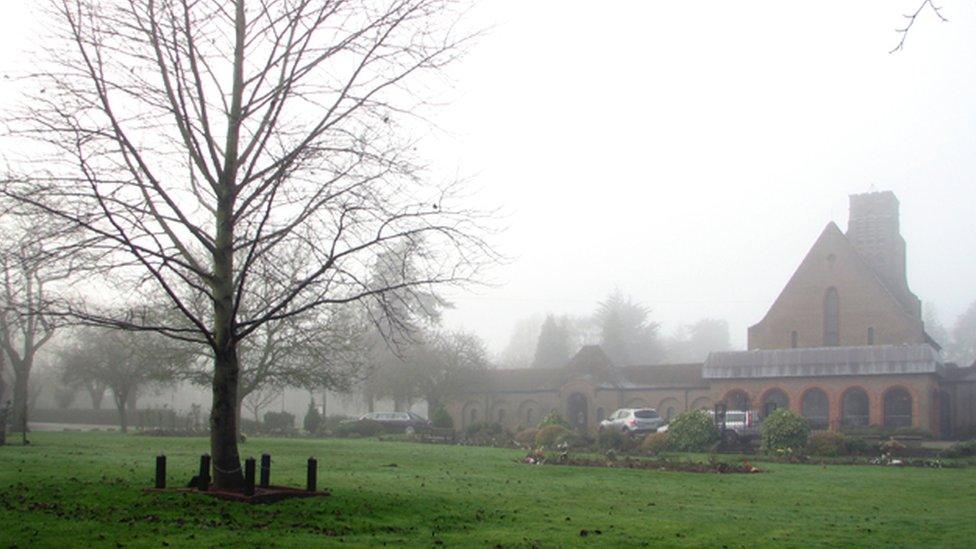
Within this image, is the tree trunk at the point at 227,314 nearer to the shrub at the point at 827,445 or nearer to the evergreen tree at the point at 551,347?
the shrub at the point at 827,445

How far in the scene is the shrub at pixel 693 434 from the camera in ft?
113

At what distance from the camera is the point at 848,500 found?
60.6ft

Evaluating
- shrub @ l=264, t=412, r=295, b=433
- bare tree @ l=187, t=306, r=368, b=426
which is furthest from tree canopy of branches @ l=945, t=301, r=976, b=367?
bare tree @ l=187, t=306, r=368, b=426

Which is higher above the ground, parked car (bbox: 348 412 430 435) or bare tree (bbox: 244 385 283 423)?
bare tree (bbox: 244 385 283 423)

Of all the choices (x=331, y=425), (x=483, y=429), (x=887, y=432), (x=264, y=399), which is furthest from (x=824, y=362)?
(x=264, y=399)

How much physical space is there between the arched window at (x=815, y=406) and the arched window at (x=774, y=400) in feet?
3.00

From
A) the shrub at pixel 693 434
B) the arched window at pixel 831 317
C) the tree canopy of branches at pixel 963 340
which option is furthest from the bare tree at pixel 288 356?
the tree canopy of branches at pixel 963 340

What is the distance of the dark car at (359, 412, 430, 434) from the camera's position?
55.2 metres

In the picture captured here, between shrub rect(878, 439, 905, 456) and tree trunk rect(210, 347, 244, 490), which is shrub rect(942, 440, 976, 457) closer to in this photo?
shrub rect(878, 439, 905, 456)

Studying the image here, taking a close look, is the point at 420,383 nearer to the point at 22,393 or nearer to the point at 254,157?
the point at 22,393

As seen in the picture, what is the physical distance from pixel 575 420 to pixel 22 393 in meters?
32.8

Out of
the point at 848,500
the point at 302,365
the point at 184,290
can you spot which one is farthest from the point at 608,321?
the point at 848,500

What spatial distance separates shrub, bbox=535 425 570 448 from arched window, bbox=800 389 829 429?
17.9m

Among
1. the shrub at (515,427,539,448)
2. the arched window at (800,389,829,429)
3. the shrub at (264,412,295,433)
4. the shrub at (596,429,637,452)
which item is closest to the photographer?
the shrub at (596,429,637,452)
